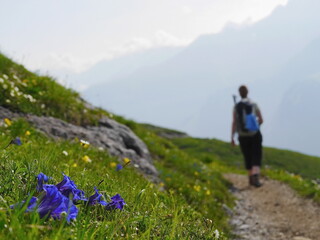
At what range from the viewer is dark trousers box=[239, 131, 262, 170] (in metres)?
15.4

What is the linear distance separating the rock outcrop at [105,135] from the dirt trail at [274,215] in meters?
2.83

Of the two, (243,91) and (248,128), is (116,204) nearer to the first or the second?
(248,128)

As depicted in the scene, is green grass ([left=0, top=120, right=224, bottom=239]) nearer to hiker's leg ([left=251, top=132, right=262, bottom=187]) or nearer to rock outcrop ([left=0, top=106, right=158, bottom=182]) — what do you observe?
rock outcrop ([left=0, top=106, right=158, bottom=182])

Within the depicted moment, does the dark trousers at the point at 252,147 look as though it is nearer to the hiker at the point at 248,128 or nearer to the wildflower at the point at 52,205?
the hiker at the point at 248,128

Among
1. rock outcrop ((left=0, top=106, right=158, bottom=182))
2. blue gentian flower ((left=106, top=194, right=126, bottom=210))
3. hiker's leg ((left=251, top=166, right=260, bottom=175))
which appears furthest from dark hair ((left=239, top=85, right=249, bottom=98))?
blue gentian flower ((left=106, top=194, right=126, bottom=210))

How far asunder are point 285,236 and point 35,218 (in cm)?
828

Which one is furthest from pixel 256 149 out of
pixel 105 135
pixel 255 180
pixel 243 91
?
pixel 105 135

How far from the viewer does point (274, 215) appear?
463 inches

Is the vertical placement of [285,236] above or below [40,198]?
below

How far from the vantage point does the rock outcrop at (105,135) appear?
9.67 meters

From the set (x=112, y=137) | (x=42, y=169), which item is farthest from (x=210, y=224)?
(x=112, y=137)

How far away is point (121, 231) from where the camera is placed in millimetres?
2738

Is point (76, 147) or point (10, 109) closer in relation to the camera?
point (76, 147)

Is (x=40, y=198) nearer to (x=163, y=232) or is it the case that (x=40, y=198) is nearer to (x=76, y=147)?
(x=163, y=232)
